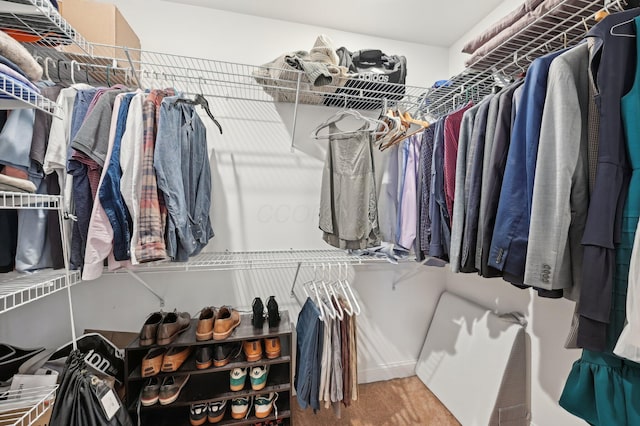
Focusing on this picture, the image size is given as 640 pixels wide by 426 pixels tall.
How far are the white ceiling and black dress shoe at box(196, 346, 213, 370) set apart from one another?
6.40ft

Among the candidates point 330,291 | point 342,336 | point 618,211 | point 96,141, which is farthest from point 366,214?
point 96,141

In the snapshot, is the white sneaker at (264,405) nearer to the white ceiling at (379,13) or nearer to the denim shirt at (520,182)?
the denim shirt at (520,182)

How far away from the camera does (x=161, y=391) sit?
1226 mm

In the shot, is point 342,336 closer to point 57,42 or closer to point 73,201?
point 73,201

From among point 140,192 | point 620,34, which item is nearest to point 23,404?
point 140,192

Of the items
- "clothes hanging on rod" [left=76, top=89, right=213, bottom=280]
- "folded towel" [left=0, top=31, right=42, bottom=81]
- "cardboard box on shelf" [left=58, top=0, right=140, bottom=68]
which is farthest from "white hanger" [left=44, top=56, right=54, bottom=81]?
"folded towel" [left=0, top=31, right=42, bottom=81]

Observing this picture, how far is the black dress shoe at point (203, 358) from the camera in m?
1.28

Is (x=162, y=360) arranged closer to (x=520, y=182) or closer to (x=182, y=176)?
(x=182, y=176)

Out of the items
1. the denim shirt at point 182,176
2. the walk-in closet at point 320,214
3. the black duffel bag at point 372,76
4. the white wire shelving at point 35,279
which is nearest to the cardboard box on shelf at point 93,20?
the walk-in closet at point 320,214

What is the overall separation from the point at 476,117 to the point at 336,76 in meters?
0.69

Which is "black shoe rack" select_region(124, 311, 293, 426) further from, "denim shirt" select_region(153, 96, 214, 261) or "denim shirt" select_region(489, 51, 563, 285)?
"denim shirt" select_region(489, 51, 563, 285)

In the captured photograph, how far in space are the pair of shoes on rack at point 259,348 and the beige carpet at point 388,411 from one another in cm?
51

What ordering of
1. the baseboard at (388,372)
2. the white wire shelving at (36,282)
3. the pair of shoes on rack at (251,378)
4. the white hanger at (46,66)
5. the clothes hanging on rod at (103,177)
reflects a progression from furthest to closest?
the baseboard at (388,372) → the pair of shoes on rack at (251,378) → the white hanger at (46,66) → the clothes hanging on rod at (103,177) → the white wire shelving at (36,282)

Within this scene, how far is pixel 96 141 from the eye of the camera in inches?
39.2
